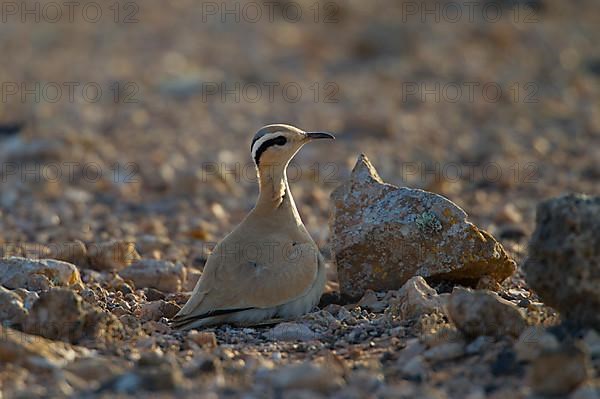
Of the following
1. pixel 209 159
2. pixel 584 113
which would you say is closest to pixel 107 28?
pixel 209 159

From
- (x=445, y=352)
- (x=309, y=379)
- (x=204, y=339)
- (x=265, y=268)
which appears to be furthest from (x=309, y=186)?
(x=309, y=379)

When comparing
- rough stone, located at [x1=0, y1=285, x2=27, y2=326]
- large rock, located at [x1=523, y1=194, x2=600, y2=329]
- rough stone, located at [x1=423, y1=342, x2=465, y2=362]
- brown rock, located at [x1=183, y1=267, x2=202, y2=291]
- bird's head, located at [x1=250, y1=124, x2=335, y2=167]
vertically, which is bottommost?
brown rock, located at [x1=183, y1=267, x2=202, y2=291]

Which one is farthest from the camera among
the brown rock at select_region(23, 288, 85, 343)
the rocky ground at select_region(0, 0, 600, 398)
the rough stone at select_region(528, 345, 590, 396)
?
the brown rock at select_region(23, 288, 85, 343)

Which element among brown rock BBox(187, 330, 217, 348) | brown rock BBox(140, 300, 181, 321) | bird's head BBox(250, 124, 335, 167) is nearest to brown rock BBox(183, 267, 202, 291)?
brown rock BBox(140, 300, 181, 321)

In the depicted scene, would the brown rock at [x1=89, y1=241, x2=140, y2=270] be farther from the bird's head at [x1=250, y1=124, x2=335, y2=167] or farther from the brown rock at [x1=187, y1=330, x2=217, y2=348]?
the brown rock at [x1=187, y1=330, x2=217, y2=348]

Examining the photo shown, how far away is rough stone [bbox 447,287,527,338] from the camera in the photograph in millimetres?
5078

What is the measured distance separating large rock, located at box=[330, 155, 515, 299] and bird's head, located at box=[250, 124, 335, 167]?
52 centimetres

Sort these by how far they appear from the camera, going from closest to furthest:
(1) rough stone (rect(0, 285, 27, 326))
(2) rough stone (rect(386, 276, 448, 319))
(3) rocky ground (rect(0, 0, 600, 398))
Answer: (3) rocky ground (rect(0, 0, 600, 398))
(1) rough stone (rect(0, 285, 27, 326))
(2) rough stone (rect(386, 276, 448, 319))

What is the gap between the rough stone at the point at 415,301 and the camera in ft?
19.2

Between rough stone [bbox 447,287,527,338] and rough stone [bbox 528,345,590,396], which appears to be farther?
rough stone [bbox 447,287,527,338]

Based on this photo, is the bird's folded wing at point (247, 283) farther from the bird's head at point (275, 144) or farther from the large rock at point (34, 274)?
the large rock at point (34, 274)

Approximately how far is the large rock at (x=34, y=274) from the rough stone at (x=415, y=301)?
2.12 metres

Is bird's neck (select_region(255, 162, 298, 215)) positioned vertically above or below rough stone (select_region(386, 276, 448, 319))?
above

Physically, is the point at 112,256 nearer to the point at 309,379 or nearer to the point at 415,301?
the point at 415,301
